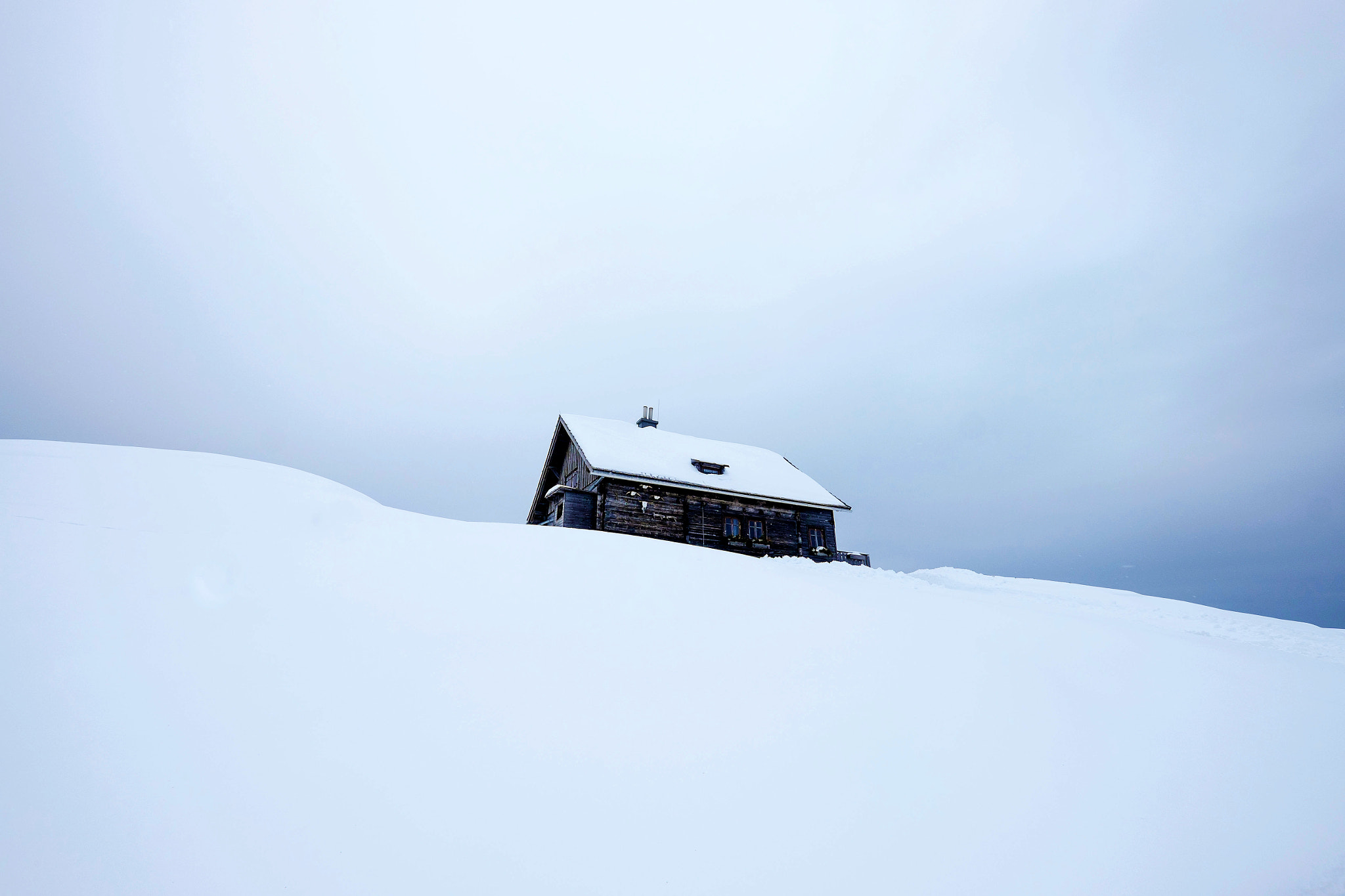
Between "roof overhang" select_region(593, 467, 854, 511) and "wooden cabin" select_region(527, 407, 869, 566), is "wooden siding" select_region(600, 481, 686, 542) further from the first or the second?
"roof overhang" select_region(593, 467, 854, 511)

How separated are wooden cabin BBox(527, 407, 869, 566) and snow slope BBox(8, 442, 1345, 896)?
12.6 metres

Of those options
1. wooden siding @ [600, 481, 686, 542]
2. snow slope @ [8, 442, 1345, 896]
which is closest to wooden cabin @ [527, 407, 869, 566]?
wooden siding @ [600, 481, 686, 542]

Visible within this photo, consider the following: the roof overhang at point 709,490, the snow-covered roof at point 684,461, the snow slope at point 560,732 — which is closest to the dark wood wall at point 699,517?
the roof overhang at point 709,490

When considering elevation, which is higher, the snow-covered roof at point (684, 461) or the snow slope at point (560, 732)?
the snow-covered roof at point (684, 461)

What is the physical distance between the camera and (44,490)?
5277 millimetres

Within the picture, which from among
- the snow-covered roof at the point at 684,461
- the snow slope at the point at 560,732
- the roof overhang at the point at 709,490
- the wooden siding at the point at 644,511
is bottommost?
the snow slope at the point at 560,732

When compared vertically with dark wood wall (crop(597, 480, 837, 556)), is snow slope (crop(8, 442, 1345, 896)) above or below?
below

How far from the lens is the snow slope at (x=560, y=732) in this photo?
2.87 meters

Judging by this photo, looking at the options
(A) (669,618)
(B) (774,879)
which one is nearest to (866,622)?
(A) (669,618)

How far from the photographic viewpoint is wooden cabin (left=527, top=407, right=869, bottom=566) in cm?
1872

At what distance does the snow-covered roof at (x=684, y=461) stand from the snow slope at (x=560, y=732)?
1294 cm

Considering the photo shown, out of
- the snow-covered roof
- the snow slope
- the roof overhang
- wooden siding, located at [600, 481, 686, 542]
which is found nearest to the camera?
the snow slope

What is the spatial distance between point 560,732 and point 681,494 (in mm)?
16091

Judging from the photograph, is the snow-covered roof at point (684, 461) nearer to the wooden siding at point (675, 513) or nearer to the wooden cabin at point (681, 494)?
the wooden cabin at point (681, 494)
